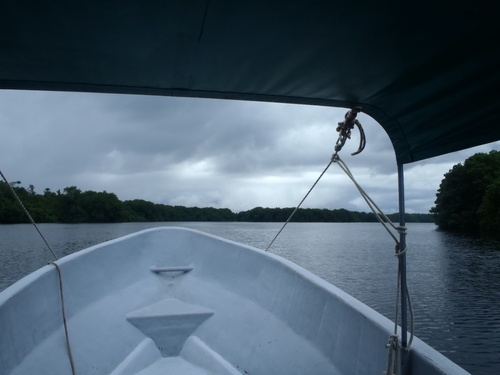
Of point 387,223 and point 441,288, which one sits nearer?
point 387,223

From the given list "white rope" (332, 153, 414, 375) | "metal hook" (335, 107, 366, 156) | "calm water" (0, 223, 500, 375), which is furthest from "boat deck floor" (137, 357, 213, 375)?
"calm water" (0, 223, 500, 375)

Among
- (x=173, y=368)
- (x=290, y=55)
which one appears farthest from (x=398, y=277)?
(x=173, y=368)

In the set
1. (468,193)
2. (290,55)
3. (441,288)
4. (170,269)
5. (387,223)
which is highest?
(468,193)

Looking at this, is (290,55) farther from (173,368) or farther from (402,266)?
(173,368)

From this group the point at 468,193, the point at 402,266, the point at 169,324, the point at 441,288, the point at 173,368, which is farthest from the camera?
the point at 468,193

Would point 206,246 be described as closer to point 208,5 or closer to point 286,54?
point 286,54

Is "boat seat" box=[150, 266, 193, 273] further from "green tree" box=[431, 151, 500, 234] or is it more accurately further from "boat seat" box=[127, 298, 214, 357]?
"green tree" box=[431, 151, 500, 234]

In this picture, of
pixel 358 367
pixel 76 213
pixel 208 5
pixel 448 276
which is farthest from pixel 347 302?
pixel 76 213

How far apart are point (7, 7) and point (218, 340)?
255 cm

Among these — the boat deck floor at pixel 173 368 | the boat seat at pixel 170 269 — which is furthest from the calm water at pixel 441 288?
the boat deck floor at pixel 173 368

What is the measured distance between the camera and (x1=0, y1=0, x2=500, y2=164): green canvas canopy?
1.28 metres

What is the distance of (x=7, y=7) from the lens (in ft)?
4.12

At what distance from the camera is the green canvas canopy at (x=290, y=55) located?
1.28 meters

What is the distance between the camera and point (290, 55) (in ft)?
5.33
